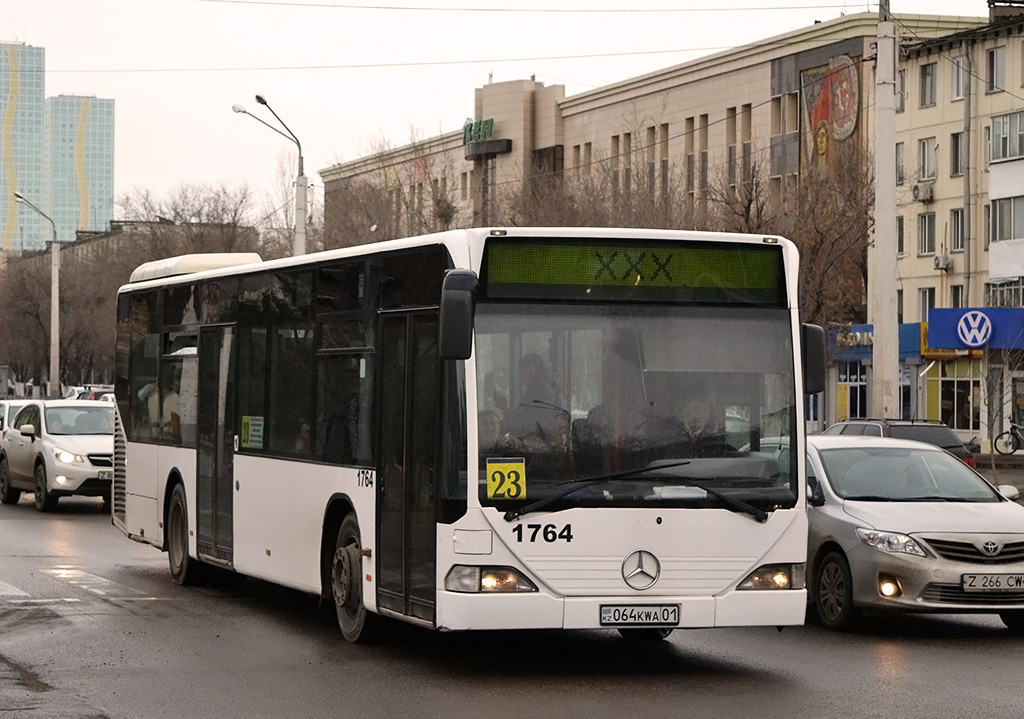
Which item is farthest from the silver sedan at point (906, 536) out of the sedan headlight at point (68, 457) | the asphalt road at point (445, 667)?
the sedan headlight at point (68, 457)

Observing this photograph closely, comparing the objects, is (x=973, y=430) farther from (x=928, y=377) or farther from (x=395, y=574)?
(x=395, y=574)

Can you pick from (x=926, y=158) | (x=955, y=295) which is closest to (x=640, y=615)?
(x=955, y=295)

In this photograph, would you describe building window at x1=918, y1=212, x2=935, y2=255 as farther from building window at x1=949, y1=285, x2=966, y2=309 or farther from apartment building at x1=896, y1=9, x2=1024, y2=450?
building window at x1=949, y1=285, x2=966, y2=309

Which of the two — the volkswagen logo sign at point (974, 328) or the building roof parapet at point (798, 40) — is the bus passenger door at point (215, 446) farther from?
the building roof parapet at point (798, 40)

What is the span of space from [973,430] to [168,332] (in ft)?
163

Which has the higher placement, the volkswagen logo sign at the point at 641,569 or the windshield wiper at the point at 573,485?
the windshield wiper at the point at 573,485

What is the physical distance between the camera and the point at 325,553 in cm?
1305

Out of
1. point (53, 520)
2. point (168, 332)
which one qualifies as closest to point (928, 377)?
point (53, 520)

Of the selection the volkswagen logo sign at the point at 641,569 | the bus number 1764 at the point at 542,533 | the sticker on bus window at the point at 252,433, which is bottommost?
the volkswagen logo sign at the point at 641,569

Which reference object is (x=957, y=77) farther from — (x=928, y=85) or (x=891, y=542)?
(x=891, y=542)

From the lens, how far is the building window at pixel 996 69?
6288 centimetres

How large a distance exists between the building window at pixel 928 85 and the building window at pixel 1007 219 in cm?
556

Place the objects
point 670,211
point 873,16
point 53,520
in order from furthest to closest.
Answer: point 873,16
point 670,211
point 53,520

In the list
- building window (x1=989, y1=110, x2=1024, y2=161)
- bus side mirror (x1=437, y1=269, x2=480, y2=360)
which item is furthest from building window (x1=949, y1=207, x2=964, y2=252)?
bus side mirror (x1=437, y1=269, x2=480, y2=360)
